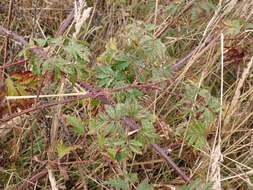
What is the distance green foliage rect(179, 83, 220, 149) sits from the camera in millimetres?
1042

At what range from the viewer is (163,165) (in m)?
1.50

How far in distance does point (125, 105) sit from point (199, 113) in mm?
280

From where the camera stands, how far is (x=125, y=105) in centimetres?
95

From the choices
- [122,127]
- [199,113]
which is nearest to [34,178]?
[122,127]

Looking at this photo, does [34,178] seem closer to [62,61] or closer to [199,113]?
[62,61]

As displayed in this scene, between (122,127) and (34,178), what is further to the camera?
(34,178)

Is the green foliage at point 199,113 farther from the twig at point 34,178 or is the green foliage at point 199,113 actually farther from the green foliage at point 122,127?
the twig at point 34,178

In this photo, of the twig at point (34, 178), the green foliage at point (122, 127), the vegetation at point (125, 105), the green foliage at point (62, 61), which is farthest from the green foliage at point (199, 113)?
the twig at point (34, 178)

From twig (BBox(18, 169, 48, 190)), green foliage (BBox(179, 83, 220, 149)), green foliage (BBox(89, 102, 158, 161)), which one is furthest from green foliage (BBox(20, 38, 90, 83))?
twig (BBox(18, 169, 48, 190))

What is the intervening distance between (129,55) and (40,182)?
2.41 feet

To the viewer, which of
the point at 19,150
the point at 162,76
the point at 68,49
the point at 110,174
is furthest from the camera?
the point at 19,150

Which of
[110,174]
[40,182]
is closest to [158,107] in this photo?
[110,174]

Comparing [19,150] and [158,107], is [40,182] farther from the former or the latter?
[158,107]

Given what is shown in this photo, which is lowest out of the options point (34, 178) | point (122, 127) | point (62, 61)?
point (34, 178)
